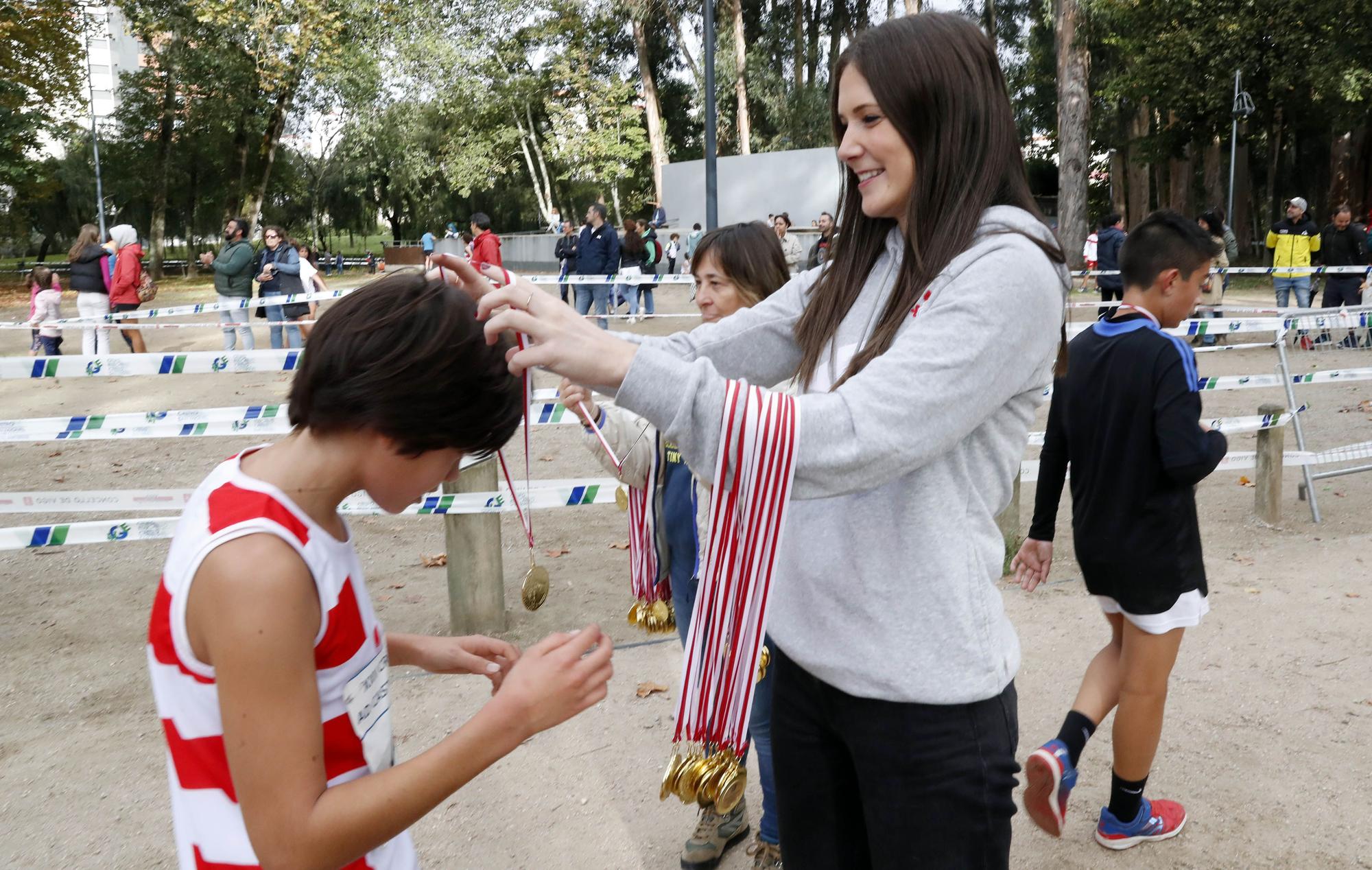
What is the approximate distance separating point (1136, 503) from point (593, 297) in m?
12.7

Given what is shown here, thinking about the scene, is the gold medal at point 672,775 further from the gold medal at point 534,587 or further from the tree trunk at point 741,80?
the tree trunk at point 741,80

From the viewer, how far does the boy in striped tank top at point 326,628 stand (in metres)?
1.27

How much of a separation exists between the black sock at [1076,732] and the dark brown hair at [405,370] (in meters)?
2.42

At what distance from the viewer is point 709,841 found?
3285mm

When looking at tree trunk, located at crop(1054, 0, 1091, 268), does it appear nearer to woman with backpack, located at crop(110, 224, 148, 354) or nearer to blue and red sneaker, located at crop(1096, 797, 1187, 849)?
woman with backpack, located at crop(110, 224, 148, 354)

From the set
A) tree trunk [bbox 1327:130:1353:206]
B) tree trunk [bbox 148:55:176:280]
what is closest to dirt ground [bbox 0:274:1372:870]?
tree trunk [bbox 1327:130:1353:206]

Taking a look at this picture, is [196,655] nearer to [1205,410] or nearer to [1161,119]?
[1205,410]

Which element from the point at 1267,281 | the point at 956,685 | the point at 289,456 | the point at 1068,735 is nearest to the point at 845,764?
the point at 956,685

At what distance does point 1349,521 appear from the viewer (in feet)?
21.6

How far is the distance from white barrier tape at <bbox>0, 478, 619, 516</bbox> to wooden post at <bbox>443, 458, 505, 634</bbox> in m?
0.08

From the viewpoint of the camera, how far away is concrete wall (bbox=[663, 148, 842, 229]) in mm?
30469

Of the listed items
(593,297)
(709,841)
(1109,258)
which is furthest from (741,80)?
(709,841)

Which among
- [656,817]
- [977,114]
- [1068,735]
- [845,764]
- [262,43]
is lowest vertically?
[656,817]

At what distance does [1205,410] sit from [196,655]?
1022 centimetres
